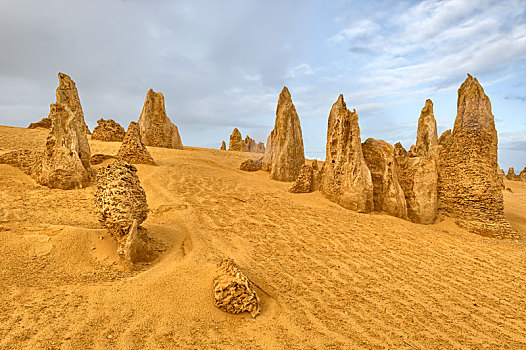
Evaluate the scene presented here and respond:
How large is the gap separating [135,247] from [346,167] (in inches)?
224

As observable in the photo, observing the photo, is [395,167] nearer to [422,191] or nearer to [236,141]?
[422,191]

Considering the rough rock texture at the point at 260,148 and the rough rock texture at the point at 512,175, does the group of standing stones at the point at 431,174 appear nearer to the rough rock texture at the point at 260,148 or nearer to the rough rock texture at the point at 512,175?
the rough rock texture at the point at 260,148

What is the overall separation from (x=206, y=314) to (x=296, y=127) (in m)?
10.6

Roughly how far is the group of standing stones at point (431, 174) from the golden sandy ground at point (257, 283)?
900mm

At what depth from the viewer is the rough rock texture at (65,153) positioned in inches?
262

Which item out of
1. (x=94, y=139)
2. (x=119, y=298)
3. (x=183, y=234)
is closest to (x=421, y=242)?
(x=183, y=234)

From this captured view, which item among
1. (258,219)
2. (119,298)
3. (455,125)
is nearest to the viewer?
(119,298)

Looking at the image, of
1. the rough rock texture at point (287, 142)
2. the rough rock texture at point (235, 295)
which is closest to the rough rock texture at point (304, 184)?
the rough rock texture at point (287, 142)

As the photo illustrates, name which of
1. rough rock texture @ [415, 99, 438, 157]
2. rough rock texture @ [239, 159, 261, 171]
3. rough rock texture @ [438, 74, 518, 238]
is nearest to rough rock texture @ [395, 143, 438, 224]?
rough rock texture @ [438, 74, 518, 238]

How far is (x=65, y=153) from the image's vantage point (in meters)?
6.90

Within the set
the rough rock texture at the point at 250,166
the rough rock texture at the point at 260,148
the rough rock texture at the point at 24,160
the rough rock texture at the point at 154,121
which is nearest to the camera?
the rough rock texture at the point at 24,160

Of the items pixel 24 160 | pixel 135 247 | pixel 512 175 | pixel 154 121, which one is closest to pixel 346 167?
pixel 135 247

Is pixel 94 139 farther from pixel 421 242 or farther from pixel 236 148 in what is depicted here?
pixel 421 242

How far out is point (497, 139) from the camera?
6977 mm
